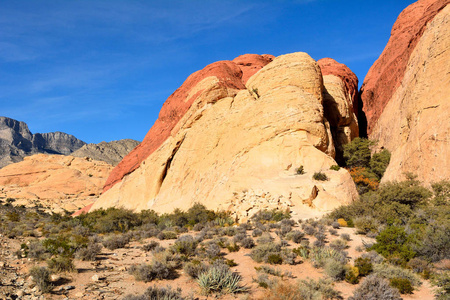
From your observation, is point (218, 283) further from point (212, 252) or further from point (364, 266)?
point (364, 266)

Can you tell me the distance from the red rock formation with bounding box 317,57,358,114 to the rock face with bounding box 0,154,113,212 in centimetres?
4195

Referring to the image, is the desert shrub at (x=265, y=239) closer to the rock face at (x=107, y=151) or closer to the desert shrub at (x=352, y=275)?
the desert shrub at (x=352, y=275)

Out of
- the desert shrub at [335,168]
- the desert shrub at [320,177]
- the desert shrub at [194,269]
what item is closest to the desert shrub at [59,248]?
the desert shrub at [194,269]

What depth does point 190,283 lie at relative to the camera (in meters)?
8.47

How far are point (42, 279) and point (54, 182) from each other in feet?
178

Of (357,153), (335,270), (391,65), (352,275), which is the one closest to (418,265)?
(352,275)

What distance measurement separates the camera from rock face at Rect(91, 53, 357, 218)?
18.5 meters

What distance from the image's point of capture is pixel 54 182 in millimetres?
54625

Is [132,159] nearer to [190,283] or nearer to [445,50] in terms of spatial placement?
[190,283]

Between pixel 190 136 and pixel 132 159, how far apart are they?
10.6m

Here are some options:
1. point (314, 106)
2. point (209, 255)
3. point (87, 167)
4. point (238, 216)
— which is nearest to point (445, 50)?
point (314, 106)

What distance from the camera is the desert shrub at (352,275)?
8625 millimetres

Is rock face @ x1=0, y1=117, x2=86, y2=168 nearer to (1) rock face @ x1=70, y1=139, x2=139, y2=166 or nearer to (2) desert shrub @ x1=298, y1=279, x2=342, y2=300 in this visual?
(1) rock face @ x1=70, y1=139, x2=139, y2=166

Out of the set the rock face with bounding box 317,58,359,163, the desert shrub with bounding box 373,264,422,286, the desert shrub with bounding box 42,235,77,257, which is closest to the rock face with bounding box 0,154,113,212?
the desert shrub with bounding box 42,235,77,257
